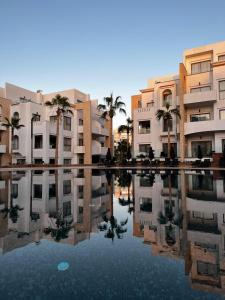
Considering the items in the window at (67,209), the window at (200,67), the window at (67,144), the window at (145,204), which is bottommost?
the window at (145,204)

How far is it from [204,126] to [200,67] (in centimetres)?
1073

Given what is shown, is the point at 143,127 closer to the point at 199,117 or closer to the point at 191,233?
the point at 199,117

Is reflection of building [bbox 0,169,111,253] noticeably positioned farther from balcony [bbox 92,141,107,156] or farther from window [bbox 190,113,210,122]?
balcony [bbox 92,141,107,156]

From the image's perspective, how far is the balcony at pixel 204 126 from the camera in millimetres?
31203

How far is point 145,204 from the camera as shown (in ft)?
25.8

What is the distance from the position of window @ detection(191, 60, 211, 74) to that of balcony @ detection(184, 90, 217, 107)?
5.60 meters

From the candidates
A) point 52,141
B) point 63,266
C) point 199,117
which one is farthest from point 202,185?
point 52,141

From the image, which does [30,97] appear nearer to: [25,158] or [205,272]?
[25,158]

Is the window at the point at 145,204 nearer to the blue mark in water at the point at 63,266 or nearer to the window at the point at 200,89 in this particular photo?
the blue mark in water at the point at 63,266

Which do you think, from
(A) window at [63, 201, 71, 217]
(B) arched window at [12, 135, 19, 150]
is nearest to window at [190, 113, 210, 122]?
(B) arched window at [12, 135, 19, 150]

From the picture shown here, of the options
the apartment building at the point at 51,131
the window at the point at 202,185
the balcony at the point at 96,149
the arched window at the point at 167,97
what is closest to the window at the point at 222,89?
the arched window at the point at 167,97

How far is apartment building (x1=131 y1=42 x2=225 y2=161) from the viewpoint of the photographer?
33000 millimetres

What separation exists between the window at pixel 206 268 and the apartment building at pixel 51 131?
4246 cm

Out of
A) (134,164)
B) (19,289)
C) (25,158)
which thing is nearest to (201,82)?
(134,164)
